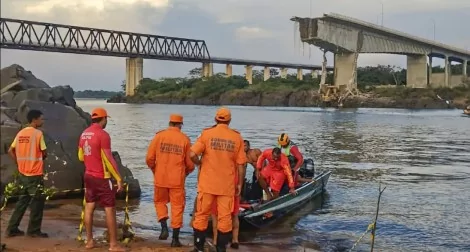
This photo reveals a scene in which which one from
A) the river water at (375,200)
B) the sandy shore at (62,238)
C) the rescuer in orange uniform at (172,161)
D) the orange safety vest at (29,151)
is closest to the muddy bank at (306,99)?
the river water at (375,200)

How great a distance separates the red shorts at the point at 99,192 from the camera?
8.05 m

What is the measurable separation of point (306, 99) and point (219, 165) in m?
115

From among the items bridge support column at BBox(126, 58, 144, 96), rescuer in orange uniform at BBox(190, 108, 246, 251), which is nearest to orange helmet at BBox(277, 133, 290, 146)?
rescuer in orange uniform at BBox(190, 108, 246, 251)

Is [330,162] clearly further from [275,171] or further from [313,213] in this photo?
[275,171]

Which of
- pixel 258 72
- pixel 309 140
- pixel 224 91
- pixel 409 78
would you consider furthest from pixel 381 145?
pixel 258 72

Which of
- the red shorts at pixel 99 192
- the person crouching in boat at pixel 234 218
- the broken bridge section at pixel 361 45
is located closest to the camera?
the red shorts at pixel 99 192

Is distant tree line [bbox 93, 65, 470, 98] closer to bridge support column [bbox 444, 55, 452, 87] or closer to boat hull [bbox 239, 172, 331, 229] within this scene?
bridge support column [bbox 444, 55, 452, 87]

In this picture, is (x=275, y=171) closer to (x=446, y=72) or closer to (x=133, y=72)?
(x=446, y=72)

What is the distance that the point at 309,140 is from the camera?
3950 cm

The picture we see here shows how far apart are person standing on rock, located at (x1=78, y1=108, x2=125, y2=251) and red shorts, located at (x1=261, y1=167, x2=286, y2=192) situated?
485 centimetres

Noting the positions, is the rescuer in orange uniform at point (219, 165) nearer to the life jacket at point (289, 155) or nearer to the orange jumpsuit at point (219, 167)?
the orange jumpsuit at point (219, 167)

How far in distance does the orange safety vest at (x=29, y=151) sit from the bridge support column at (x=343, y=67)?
93379 mm

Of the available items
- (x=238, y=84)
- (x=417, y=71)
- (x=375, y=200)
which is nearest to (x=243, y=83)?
(x=238, y=84)

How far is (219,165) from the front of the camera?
7.91 m
